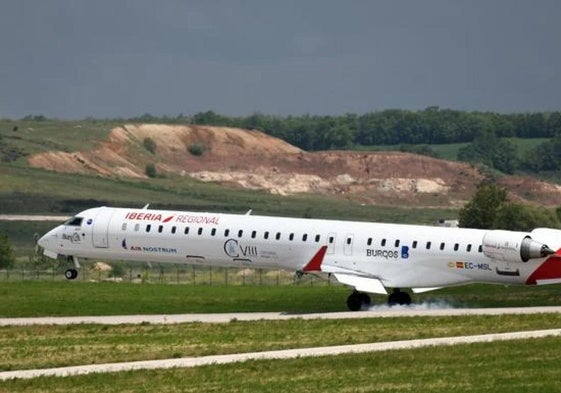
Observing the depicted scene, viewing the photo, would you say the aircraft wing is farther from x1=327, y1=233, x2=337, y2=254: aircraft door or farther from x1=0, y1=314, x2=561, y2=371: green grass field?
x1=0, y1=314, x2=561, y2=371: green grass field

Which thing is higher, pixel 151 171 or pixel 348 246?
pixel 151 171

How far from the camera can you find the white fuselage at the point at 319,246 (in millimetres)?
48688

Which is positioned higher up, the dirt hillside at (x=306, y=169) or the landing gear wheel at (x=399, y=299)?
the dirt hillside at (x=306, y=169)

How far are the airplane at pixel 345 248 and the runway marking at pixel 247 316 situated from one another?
1039 millimetres

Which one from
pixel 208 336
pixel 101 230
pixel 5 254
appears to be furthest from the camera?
pixel 5 254

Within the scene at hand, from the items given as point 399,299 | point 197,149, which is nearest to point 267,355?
point 399,299

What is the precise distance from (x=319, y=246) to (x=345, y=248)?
Answer: 0.89m

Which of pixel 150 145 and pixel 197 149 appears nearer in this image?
pixel 150 145

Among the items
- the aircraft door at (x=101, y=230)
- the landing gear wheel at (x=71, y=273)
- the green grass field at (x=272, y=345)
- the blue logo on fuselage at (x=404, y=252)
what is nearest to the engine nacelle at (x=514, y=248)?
the blue logo on fuselage at (x=404, y=252)

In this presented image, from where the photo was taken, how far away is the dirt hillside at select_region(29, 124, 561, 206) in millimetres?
183625

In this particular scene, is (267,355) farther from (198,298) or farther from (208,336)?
(198,298)

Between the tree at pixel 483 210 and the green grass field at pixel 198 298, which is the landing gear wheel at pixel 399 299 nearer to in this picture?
the green grass field at pixel 198 298

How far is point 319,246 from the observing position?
50.7 metres

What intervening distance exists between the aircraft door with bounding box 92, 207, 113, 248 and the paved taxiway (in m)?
7.48
